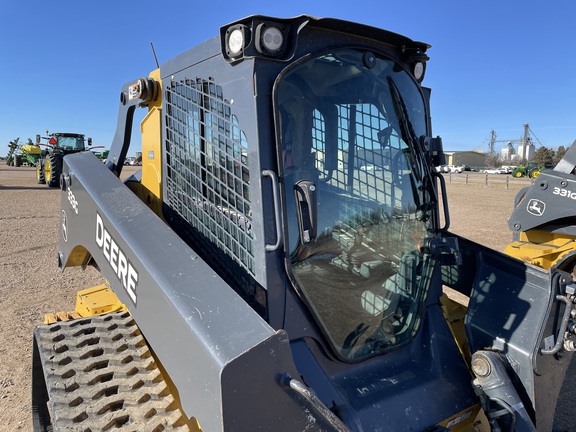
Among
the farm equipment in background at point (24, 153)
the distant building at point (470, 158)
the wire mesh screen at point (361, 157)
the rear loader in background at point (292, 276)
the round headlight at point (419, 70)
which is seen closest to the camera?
the rear loader in background at point (292, 276)

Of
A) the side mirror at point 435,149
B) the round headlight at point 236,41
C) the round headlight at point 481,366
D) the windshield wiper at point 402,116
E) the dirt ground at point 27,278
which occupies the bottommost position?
the dirt ground at point 27,278

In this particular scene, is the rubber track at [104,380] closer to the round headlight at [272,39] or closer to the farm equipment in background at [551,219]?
the round headlight at [272,39]

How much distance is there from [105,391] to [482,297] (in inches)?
80.4

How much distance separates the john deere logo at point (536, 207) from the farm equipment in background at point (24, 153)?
83.3 feet

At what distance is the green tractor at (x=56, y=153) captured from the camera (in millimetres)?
17069

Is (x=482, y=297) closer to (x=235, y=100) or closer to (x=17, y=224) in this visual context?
(x=235, y=100)

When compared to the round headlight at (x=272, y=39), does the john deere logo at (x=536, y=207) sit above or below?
below

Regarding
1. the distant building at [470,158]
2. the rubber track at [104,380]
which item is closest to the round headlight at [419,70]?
the rubber track at [104,380]

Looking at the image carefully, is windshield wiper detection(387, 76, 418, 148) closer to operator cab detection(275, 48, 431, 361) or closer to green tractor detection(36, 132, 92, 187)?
operator cab detection(275, 48, 431, 361)

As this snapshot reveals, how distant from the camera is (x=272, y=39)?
172cm

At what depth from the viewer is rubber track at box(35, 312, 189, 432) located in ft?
5.04

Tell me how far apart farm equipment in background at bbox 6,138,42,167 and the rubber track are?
25.9 m

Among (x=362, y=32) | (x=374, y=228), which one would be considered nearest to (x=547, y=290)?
(x=374, y=228)

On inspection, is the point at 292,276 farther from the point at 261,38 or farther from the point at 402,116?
the point at 402,116
